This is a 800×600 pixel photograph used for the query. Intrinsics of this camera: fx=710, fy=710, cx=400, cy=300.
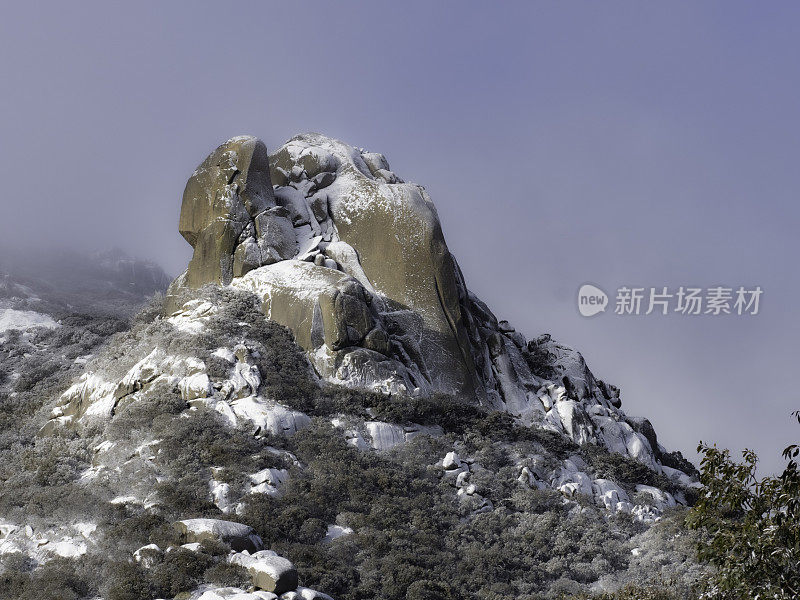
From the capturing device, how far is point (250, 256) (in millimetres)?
35750

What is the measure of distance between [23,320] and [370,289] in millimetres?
24200

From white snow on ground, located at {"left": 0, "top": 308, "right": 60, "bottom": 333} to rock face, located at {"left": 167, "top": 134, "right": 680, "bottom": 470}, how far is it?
12518 mm

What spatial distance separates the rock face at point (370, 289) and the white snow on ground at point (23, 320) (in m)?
12.5

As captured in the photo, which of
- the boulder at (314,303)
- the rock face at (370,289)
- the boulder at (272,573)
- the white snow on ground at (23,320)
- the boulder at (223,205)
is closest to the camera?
the boulder at (272,573)

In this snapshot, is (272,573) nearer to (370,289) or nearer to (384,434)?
(384,434)

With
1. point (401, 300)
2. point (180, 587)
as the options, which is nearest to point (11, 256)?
point (401, 300)

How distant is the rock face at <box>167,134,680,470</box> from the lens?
3181 cm

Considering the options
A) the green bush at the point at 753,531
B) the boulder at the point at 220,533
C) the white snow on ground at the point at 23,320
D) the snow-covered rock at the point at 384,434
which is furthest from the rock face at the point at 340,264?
the green bush at the point at 753,531

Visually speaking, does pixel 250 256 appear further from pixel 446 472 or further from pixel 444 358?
pixel 446 472

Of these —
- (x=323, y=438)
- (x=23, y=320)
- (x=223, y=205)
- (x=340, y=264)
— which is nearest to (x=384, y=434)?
(x=323, y=438)

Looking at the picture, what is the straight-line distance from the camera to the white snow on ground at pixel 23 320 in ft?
144

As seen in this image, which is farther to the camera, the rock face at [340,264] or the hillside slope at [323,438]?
the rock face at [340,264]

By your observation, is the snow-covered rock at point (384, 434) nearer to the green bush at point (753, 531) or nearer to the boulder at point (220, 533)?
the boulder at point (220, 533)

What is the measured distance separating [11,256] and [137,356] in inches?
2476
